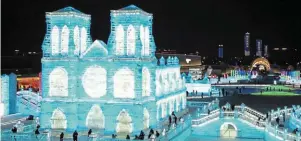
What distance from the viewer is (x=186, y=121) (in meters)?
32.0

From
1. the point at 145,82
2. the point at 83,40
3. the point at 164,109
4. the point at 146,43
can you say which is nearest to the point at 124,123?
the point at 145,82

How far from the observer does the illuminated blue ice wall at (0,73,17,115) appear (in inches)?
1456

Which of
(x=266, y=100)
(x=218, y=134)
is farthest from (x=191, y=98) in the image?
(x=218, y=134)

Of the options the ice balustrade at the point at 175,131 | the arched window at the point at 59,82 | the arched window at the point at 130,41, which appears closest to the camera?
the ice balustrade at the point at 175,131

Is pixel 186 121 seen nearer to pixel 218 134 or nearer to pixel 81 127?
pixel 218 134

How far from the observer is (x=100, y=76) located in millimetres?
29781

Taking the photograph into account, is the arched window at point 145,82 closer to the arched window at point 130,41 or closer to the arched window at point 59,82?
the arched window at point 130,41

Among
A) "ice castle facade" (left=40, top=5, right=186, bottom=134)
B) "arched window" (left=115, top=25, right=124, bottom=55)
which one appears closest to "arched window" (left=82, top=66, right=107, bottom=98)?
"ice castle facade" (left=40, top=5, right=186, bottom=134)

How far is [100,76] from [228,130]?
33.5 ft

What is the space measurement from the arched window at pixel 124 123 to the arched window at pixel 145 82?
1.65 m

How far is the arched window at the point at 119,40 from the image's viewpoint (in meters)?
29.1

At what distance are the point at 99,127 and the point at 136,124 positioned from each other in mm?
2484

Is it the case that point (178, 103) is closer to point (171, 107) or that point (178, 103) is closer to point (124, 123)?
point (171, 107)

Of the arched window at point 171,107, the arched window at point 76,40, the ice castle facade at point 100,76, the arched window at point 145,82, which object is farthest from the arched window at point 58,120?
the arched window at point 171,107
